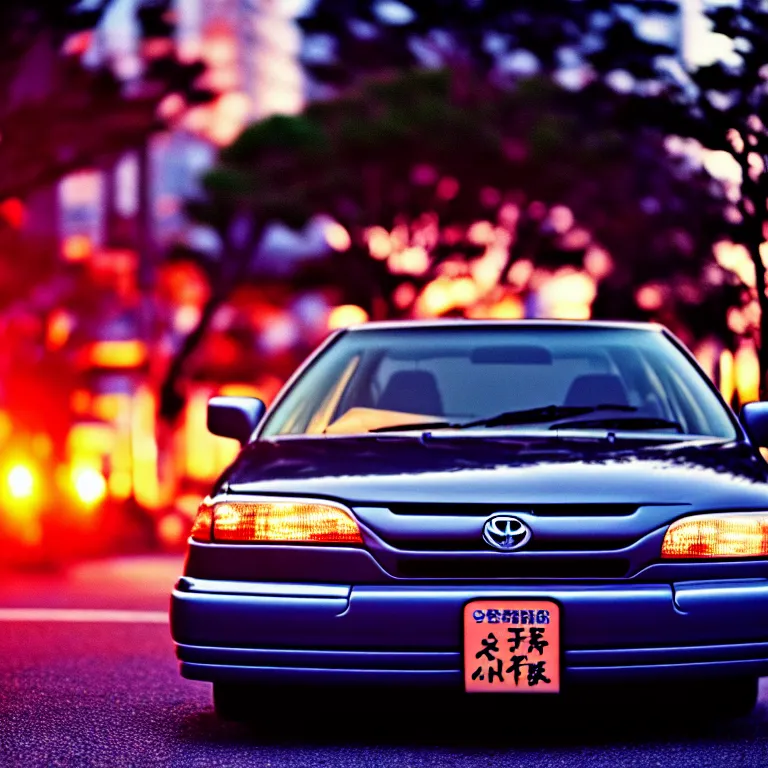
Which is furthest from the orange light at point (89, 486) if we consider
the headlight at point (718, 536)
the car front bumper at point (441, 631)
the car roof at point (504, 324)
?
the headlight at point (718, 536)

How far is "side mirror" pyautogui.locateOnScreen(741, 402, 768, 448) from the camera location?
20.2ft

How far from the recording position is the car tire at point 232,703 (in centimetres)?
571

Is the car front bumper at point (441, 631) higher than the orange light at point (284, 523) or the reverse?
the reverse

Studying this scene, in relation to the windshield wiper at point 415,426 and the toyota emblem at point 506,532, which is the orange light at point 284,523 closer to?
the toyota emblem at point 506,532

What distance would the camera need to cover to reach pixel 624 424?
6.06 metres

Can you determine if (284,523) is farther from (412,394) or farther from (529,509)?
(412,394)

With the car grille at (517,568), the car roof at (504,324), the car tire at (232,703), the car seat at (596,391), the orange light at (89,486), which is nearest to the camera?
the car grille at (517,568)

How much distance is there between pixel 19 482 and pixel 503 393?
9.30 metres

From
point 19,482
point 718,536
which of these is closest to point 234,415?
point 718,536

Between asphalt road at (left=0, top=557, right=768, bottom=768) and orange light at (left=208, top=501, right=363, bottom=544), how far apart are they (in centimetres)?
66

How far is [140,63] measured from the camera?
18750 millimetres

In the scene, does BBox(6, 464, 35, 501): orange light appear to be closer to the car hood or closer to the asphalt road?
the asphalt road

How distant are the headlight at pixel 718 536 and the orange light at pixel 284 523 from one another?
94 cm

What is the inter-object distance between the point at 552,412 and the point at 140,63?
1349 centimetres
